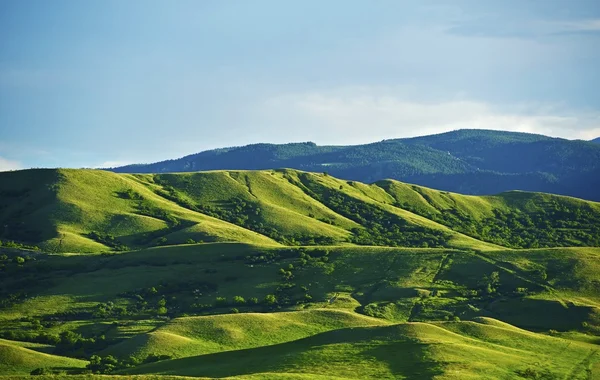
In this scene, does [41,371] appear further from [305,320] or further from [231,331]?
[305,320]

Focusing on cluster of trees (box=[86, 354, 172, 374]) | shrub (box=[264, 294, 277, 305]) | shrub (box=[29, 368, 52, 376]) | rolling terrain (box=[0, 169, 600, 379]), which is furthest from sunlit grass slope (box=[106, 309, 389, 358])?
shrub (box=[264, 294, 277, 305])

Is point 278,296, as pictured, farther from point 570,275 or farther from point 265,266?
point 570,275

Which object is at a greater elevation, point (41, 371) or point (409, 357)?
point (409, 357)

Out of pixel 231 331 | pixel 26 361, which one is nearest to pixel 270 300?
pixel 231 331

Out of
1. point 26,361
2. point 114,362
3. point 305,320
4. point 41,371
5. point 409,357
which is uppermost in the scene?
point 409,357

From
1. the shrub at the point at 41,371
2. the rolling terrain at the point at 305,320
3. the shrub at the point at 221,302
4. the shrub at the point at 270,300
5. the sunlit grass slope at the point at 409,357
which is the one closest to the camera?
the sunlit grass slope at the point at 409,357

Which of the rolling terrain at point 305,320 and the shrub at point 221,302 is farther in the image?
the shrub at point 221,302

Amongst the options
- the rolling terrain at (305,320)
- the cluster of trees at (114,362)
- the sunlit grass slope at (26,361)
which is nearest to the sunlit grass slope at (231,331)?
the rolling terrain at (305,320)

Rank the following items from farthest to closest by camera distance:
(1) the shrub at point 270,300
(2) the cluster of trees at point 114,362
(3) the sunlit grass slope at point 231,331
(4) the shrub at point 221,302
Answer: (4) the shrub at point 221,302, (1) the shrub at point 270,300, (3) the sunlit grass slope at point 231,331, (2) the cluster of trees at point 114,362

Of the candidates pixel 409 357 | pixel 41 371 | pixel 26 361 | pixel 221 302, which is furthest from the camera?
pixel 221 302

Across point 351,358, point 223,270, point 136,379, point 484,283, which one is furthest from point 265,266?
point 136,379

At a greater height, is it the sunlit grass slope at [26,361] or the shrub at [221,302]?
the shrub at [221,302]

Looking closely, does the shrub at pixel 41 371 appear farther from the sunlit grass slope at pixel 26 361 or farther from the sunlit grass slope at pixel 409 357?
the sunlit grass slope at pixel 409 357

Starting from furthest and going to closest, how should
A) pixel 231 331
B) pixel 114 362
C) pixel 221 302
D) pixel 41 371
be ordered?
pixel 221 302 → pixel 231 331 → pixel 114 362 → pixel 41 371
